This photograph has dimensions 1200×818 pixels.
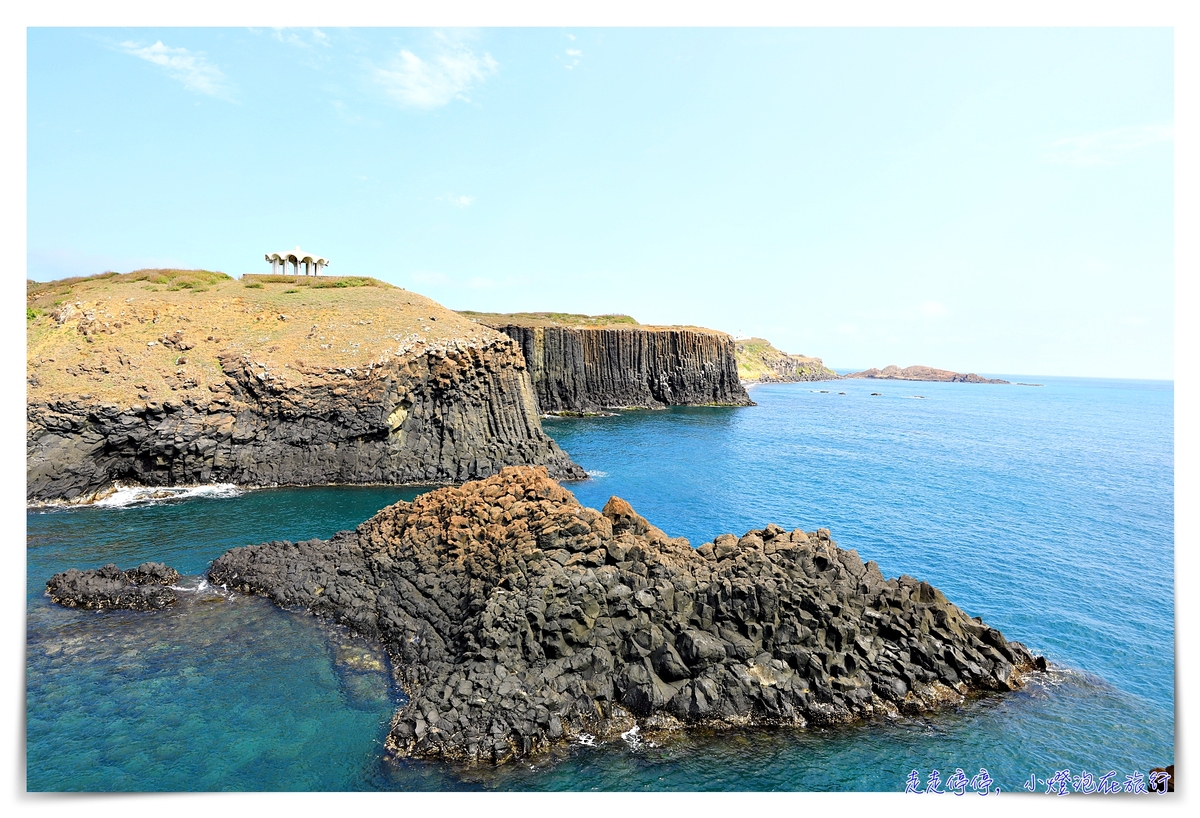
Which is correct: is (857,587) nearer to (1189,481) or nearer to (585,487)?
(1189,481)

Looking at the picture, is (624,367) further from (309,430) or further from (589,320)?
(309,430)

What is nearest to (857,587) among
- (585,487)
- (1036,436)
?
(585,487)

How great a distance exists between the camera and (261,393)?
4000cm

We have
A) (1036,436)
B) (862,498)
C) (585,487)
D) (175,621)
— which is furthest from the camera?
(1036,436)

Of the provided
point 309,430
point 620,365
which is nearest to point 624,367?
point 620,365

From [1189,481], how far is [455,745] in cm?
1496

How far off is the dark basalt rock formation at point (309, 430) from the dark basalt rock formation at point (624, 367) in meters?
37.1

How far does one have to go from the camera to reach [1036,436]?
77.3 metres

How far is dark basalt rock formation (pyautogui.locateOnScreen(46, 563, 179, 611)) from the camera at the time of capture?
67.9ft

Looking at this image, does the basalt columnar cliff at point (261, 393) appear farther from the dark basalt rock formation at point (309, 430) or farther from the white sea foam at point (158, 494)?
the white sea foam at point (158, 494)

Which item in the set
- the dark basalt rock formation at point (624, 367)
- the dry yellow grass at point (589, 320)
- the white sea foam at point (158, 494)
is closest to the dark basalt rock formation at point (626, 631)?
the white sea foam at point (158, 494)

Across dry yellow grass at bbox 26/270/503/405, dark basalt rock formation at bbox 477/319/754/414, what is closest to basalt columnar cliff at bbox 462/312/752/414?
dark basalt rock formation at bbox 477/319/754/414

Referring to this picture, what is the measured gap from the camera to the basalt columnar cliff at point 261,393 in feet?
118

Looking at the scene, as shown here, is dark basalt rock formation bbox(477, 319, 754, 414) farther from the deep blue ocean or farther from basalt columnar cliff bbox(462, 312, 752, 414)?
the deep blue ocean
